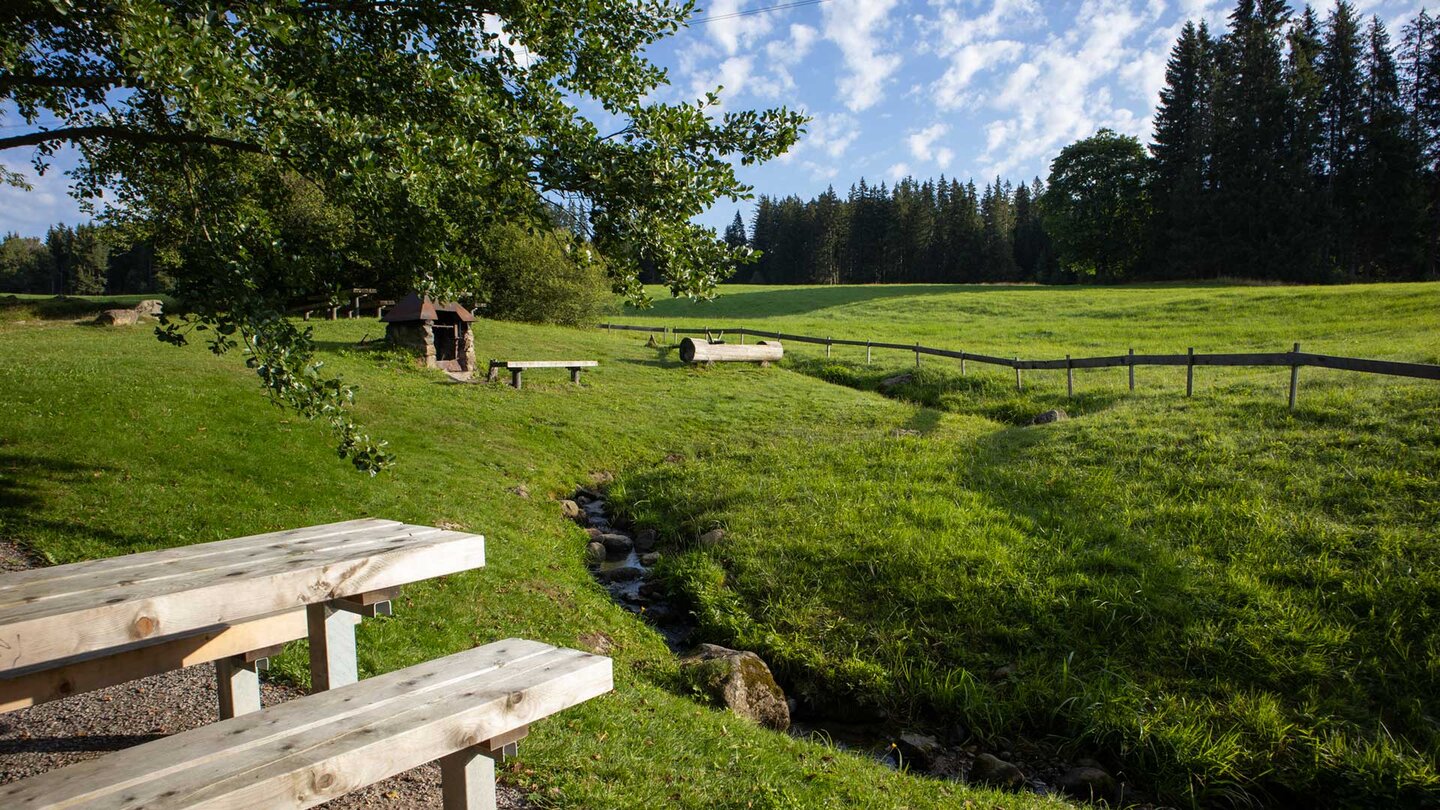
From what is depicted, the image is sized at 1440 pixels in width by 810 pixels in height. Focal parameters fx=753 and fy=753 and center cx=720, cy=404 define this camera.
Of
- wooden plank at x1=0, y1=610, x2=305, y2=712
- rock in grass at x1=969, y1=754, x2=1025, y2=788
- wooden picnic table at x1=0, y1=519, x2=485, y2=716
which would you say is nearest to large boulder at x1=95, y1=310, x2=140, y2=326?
wooden picnic table at x1=0, y1=519, x2=485, y2=716

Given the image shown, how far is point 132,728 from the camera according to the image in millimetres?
4664

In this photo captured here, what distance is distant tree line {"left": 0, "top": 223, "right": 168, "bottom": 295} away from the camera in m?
79.9

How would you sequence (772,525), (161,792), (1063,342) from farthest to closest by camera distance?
(1063,342) < (772,525) < (161,792)

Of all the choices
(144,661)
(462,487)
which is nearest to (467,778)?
(144,661)

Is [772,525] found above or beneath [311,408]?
beneath

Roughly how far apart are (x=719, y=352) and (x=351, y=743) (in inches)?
930

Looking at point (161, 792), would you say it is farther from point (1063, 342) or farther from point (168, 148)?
point (1063, 342)

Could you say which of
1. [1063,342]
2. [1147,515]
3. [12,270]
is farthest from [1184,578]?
[12,270]

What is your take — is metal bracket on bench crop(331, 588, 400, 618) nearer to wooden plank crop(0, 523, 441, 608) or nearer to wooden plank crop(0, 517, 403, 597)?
wooden plank crop(0, 523, 441, 608)

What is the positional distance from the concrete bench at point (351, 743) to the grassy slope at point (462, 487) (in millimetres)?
1659

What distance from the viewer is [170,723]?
4.75m

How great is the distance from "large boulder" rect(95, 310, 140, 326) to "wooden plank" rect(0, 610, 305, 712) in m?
26.0

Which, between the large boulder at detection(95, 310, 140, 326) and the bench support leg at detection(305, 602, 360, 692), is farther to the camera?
the large boulder at detection(95, 310, 140, 326)

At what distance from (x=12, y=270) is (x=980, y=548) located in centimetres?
11871
